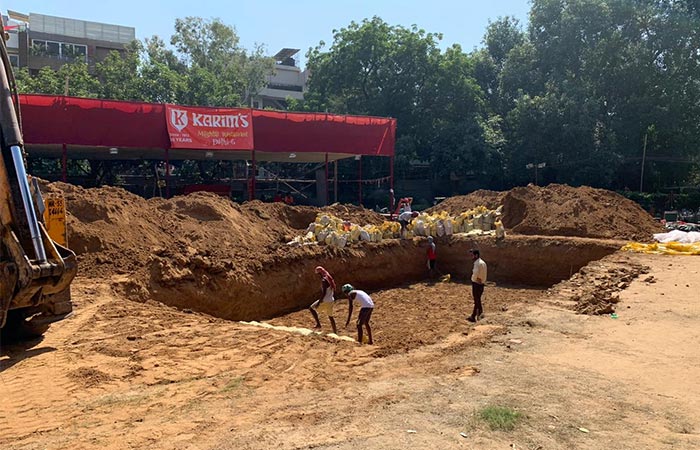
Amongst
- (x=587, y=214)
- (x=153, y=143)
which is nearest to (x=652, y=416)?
(x=587, y=214)

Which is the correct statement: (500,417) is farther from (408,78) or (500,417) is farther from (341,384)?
(408,78)

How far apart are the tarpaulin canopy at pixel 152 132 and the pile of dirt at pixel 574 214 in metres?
8.35

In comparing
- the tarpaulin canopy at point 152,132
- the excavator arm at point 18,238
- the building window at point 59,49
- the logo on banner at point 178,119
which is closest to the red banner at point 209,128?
the logo on banner at point 178,119

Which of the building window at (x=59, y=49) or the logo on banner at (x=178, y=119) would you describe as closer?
the logo on banner at (x=178, y=119)

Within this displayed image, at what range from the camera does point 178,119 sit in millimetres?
24453

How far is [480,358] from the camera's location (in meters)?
8.02

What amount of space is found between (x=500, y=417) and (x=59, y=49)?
5317 cm

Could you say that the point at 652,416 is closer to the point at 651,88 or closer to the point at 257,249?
the point at 257,249

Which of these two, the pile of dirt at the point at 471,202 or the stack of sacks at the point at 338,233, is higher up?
the pile of dirt at the point at 471,202

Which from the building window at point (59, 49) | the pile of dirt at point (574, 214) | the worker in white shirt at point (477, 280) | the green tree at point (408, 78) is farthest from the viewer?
the building window at point (59, 49)

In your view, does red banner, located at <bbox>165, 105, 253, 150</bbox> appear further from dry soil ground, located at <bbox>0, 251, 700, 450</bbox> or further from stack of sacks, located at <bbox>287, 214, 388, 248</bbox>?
dry soil ground, located at <bbox>0, 251, 700, 450</bbox>

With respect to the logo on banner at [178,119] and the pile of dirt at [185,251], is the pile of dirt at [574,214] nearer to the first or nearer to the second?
the pile of dirt at [185,251]

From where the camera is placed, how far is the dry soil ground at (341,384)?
17.3 ft

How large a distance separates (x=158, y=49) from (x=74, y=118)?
24.6 metres
